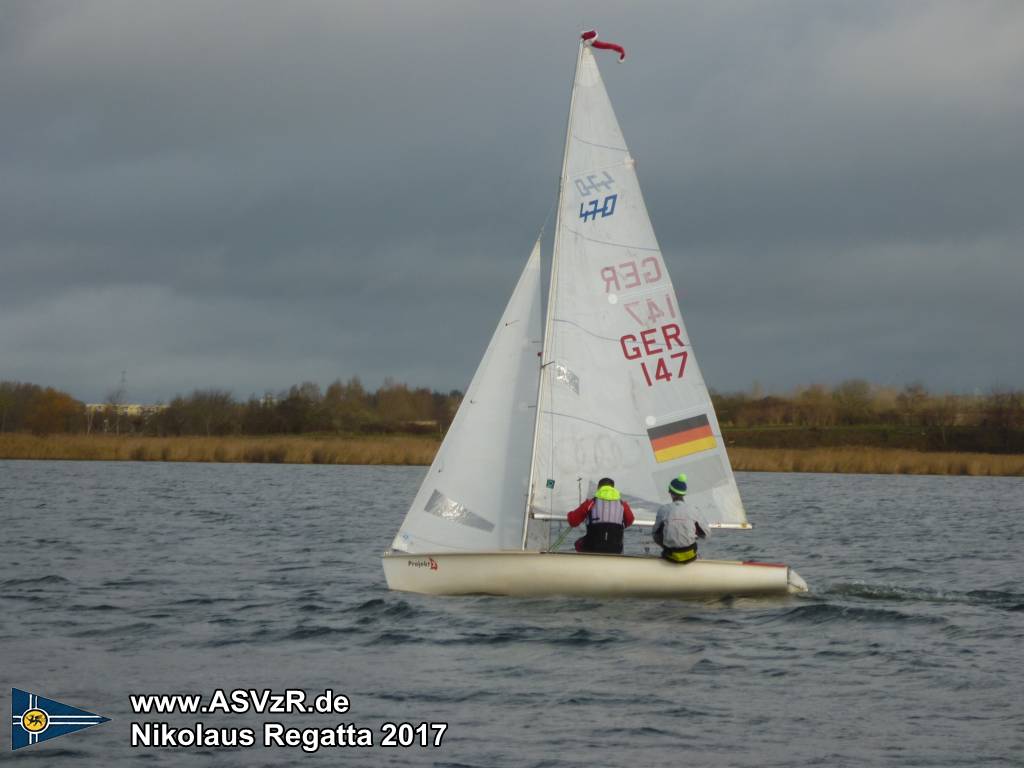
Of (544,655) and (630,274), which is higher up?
(630,274)

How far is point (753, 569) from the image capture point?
15172 mm

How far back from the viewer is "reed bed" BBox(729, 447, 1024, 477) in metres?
47.4

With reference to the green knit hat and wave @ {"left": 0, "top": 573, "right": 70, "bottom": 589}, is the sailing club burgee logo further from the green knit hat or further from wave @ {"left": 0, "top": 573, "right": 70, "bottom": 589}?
wave @ {"left": 0, "top": 573, "right": 70, "bottom": 589}

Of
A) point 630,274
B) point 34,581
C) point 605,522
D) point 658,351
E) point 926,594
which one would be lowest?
point 34,581

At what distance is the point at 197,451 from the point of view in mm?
52844

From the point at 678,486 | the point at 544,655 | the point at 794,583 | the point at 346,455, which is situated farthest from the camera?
the point at 346,455

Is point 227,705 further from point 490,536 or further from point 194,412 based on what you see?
point 194,412

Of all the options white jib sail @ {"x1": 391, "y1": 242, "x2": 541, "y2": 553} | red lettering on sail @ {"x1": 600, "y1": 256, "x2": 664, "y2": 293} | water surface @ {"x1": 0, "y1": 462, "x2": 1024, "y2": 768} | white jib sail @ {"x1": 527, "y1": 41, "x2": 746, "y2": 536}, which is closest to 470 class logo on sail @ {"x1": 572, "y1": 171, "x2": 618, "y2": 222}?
white jib sail @ {"x1": 527, "y1": 41, "x2": 746, "y2": 536}

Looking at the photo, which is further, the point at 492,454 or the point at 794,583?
the point at 492,454

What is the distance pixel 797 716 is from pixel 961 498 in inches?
1324

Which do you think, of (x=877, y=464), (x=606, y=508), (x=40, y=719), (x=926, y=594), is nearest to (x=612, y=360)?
(x=606, y=508)

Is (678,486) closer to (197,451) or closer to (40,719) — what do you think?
(40,719)

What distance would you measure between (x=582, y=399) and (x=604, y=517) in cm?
170

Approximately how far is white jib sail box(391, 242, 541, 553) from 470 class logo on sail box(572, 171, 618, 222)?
907 millimetres
